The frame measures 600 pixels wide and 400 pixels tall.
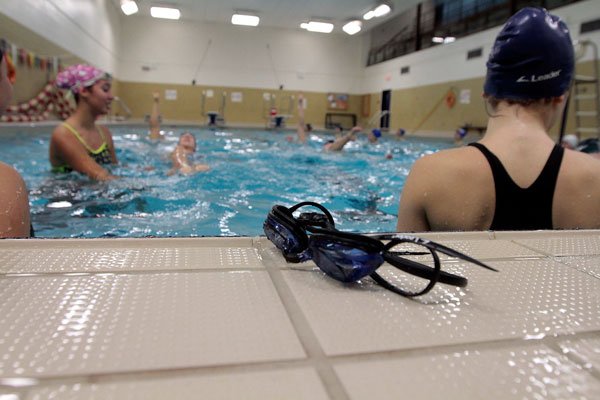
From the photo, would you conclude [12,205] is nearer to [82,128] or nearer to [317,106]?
[82,128]

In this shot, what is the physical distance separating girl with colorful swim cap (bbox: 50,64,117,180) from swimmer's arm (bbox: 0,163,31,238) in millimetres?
2265

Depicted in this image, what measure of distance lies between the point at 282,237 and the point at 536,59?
134 centimetres

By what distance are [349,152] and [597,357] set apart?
→ 749cm

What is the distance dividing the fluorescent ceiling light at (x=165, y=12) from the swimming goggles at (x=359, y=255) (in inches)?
646

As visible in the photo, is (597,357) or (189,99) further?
(189,99)

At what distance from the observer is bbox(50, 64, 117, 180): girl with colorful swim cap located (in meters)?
3.70

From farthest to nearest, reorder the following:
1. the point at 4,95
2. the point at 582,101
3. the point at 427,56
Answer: the point at 427,56, the point at 582,101, the point at 4,95

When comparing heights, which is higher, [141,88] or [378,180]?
[141,88]

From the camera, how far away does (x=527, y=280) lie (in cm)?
89

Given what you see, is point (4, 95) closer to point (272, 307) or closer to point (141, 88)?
point (272, 307)

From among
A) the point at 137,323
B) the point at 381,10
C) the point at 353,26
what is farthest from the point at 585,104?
the point at 137,323

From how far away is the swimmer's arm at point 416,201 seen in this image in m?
1.59

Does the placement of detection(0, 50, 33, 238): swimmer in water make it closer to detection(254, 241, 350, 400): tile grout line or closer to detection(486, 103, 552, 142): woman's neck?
detection(254, 241, 350, 400): tile grout line

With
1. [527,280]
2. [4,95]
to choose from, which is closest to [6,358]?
[527,280]
